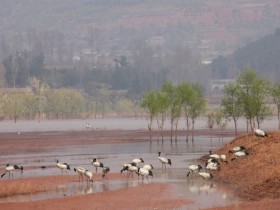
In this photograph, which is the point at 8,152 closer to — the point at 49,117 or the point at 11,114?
the point at 11,114

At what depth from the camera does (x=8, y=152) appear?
76750 millimetres

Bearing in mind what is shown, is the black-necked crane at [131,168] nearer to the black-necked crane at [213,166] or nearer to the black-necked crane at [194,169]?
the black-necked crane at [194,169]

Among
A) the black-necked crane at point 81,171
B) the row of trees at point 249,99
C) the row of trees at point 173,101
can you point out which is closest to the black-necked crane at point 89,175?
the black-necked crane at point 81,171

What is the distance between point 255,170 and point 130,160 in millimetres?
18629

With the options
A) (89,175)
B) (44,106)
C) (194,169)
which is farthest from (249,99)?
(44,106)

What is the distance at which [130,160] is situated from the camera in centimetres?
6100

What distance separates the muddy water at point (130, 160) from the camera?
39062mm

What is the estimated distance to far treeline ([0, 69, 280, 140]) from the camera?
83.2m

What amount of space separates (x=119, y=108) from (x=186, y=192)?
516 feet

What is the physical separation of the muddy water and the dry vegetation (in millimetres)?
1072

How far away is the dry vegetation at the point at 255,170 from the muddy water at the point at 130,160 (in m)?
1.07

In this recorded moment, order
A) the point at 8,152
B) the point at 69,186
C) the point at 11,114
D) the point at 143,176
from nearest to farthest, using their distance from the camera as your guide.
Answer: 1. the point at 69,186
2. the point at 143,176
3. the point at 8,152
4. the point at 11,114

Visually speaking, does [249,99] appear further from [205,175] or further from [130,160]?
[205,175]

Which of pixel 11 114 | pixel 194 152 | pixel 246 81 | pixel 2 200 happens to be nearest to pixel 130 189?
pixel 2 200
